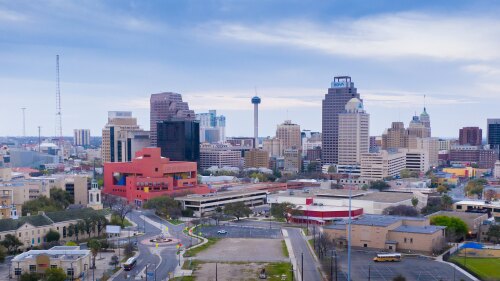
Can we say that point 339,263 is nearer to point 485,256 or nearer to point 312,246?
point 312,246

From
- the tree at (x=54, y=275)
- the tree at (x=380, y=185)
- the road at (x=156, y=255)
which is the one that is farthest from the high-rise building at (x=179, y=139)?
the tree at (x=54, y=275)

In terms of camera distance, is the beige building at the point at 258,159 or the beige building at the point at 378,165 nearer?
the beige building at the point at 378,165

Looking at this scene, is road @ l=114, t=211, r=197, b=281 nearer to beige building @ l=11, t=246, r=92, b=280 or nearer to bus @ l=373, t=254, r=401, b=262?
beige building @ l=11, t=246, r=92, b=280

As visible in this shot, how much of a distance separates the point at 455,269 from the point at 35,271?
26.1 m

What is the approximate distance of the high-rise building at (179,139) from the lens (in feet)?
357

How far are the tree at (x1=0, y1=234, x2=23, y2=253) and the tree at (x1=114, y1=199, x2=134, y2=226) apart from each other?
12639mm

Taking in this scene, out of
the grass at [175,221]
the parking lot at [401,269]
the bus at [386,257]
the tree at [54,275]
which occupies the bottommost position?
the grass at [175,221]

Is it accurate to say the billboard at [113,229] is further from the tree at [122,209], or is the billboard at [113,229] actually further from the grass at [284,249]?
the grass at [284,249]

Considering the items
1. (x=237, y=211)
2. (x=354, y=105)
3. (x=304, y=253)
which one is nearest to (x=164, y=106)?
(x=354, y=105)

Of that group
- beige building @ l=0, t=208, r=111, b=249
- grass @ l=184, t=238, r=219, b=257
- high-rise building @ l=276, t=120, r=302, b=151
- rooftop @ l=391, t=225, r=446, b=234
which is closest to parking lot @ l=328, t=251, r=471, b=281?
rooftop @ l=391, t=225, r=446, b=234

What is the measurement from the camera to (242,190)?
240 ft

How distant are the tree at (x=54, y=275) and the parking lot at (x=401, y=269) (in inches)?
619

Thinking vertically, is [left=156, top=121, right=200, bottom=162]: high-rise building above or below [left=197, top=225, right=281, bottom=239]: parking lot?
above

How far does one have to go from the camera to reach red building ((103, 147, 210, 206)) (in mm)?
69000
